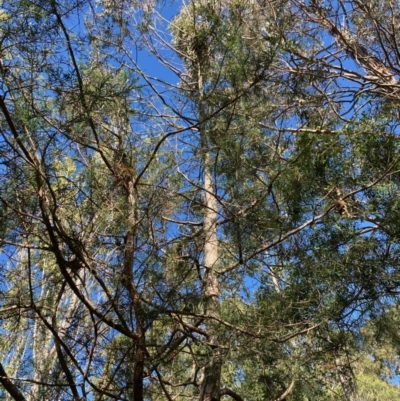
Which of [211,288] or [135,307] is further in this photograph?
[211,288]

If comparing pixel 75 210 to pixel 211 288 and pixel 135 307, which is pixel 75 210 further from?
pixel 211 288

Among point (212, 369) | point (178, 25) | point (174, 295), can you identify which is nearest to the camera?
point (174, 295)

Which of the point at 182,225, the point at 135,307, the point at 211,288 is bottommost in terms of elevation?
Result: the point at 135,307

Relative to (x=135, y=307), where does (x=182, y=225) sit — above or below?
above

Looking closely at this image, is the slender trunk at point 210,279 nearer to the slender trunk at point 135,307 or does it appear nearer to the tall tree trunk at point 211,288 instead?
the tall tree trunk at point 211,288

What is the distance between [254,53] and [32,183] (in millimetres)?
1311

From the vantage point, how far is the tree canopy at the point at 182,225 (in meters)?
2.04

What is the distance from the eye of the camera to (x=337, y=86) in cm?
381

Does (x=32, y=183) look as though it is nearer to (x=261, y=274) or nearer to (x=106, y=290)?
(x=106, y=290)

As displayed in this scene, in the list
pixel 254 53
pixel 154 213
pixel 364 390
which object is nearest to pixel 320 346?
pixel 154 213

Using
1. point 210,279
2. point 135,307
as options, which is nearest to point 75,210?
point 135,307

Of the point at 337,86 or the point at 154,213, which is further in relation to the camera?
the point at 337,86

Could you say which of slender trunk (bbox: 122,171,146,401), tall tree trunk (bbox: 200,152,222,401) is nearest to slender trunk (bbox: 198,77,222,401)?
tall tree trunk (bbox: 200,152,222,401)

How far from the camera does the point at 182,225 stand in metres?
3.07
